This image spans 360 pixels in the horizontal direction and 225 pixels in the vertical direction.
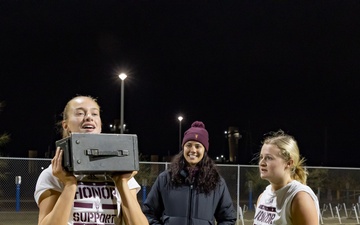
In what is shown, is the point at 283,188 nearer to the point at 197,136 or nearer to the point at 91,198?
the point at 91,198

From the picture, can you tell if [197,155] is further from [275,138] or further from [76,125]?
[76,125]

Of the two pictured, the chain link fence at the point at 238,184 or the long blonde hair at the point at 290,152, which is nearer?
the long blonde hair at the point at 290,152

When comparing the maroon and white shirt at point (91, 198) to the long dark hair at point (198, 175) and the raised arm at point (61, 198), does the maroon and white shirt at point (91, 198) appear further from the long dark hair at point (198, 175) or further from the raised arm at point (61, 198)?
the long dark hair at point (198, 175)

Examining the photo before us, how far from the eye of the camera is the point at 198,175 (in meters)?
4.34

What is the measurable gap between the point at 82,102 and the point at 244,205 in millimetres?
11132

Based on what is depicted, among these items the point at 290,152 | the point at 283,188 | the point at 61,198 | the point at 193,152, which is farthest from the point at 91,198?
the point at 193,152

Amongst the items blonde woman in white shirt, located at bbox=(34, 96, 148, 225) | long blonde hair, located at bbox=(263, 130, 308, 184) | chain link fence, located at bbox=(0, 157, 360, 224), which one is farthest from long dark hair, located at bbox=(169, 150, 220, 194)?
chain link fence, located at bbox=(0, 157, 360, 224)

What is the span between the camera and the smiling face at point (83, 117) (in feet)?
7.86

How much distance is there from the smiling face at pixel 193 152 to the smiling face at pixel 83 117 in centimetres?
198

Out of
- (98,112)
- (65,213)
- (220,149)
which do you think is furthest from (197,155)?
(220,149)

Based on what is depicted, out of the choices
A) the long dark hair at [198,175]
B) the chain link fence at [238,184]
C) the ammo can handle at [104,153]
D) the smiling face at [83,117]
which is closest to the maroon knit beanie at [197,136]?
the long dark hair at [198,175]

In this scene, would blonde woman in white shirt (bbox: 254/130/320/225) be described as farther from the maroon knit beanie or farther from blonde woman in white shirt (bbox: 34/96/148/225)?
the maroon knit beanie

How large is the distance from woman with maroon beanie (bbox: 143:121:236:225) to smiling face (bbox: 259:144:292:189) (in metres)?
1.23

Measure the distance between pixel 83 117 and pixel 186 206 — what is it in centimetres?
205
